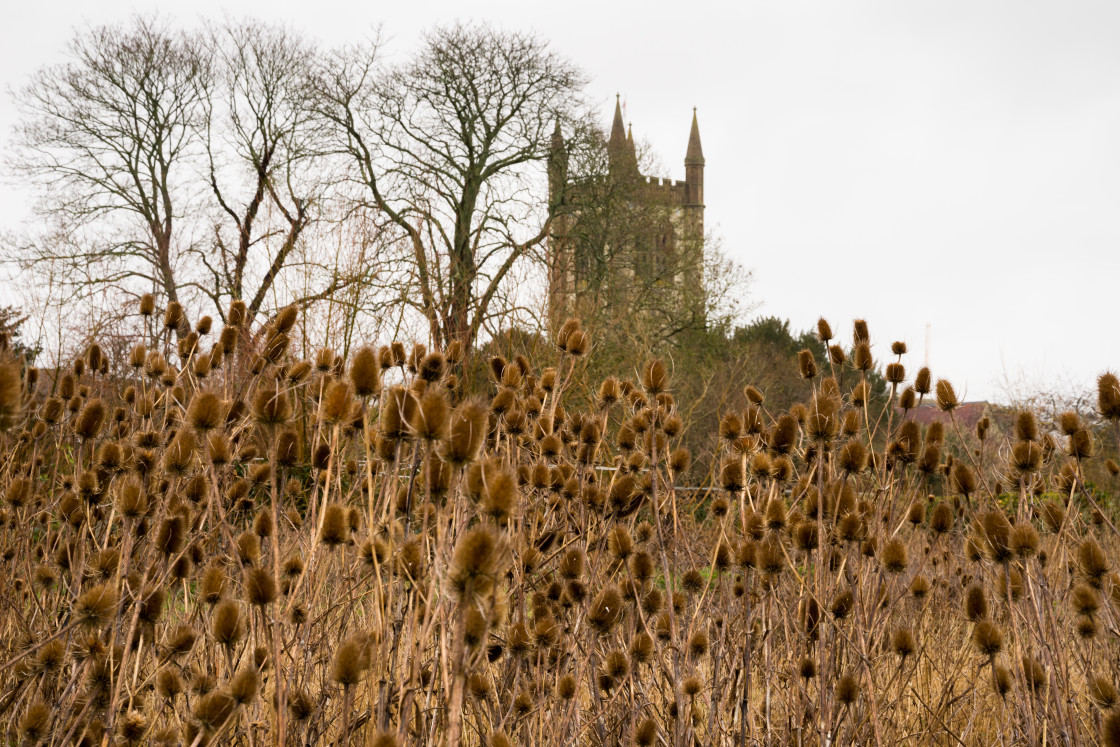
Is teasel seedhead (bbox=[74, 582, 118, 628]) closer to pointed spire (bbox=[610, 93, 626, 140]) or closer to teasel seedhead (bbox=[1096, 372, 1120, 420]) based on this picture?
teasel seedhead (bbox=[1096, 372, 1120, 420])

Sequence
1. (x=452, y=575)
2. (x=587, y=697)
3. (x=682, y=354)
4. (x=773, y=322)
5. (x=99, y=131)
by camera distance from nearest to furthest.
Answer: (x=452, y=575)
(x=587, y=697)
(x=682, y=354)
(x=99, y=131)
(x=773, y=322)

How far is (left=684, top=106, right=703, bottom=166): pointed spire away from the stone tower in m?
33.0

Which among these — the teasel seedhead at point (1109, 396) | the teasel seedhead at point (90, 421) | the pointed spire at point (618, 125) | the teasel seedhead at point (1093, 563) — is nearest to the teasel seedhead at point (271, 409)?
the teasel seedhead at point (90, 421)

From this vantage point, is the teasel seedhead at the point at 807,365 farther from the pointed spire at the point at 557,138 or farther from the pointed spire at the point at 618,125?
the pointed spire at the point at 618,125

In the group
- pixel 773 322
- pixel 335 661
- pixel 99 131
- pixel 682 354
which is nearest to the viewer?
pixel 335 661

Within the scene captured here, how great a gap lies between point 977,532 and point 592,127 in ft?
72.6

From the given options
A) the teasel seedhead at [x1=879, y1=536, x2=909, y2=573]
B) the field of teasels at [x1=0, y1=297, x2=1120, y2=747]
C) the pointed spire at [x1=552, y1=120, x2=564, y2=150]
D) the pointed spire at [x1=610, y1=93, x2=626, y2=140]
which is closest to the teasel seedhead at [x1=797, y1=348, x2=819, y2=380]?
the field of teasels at [x1=0, y1=297, x2=1120, y2=747]

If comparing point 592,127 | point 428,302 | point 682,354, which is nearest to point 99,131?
point 592,127

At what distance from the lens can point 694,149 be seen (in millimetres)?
58875

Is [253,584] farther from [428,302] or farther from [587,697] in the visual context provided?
[428,302]

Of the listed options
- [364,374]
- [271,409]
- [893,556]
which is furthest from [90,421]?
Result: [893,556]

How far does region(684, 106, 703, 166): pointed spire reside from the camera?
58625 mm

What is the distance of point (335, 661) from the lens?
4.70 ft

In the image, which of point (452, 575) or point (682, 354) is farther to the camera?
point (682, 354)
